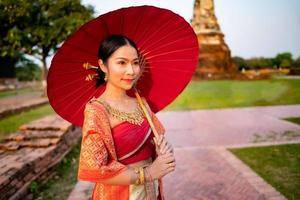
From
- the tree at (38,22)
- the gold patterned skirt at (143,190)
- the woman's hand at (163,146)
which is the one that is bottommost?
the gold patterned skirt at (143,190)

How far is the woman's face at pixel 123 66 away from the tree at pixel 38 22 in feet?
66.2

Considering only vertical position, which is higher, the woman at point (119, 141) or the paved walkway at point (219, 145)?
the woman at point (119, 141)

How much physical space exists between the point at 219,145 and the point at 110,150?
6.37m

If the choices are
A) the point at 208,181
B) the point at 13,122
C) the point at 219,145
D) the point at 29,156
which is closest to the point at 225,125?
the point at 219,145

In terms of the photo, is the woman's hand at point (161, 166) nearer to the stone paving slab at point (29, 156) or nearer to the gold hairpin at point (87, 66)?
the gold hairpin at point (87, 66)

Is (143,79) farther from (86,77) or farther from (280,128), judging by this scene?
(280,128)

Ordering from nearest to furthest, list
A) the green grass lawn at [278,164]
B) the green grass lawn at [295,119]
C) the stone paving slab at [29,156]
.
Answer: the stone paving slab at [29,156] → the green grass lawn at [278,164] → the green grass lawn at [295,119]

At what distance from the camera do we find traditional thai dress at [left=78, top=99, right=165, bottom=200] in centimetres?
191

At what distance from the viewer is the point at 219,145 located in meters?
8.04

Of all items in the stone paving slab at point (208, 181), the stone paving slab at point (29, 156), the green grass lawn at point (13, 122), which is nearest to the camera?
the stone paving slab at point (29, 156)

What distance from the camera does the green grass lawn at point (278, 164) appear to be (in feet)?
16.4

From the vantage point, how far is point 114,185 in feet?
6.88

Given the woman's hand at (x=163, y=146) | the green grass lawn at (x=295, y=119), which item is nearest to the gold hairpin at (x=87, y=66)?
the woman's hand at (x=163, y=146)

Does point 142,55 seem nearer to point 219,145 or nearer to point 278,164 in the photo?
point 278,164
